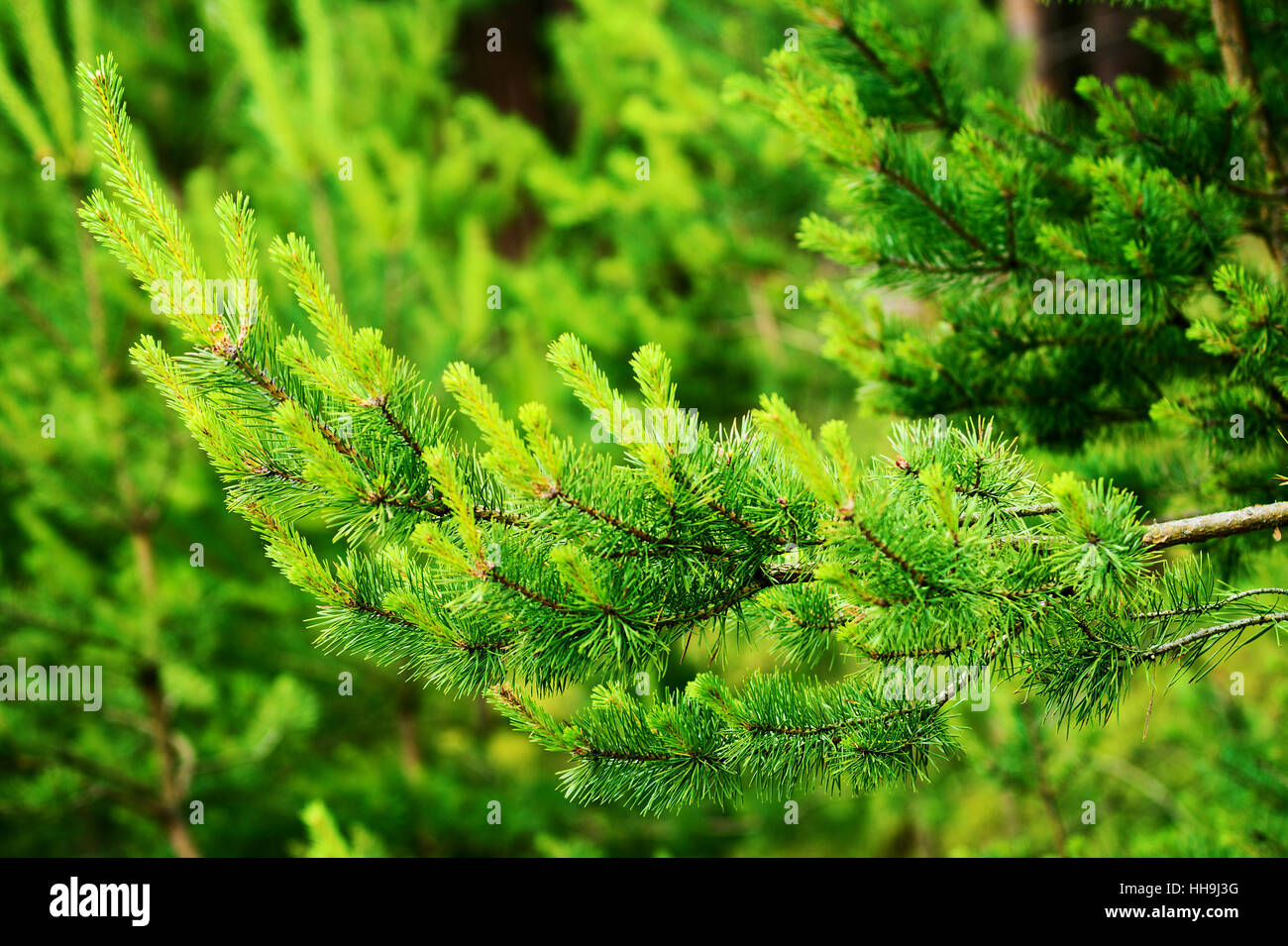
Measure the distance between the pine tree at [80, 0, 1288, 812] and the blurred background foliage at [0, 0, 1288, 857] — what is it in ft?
4.36

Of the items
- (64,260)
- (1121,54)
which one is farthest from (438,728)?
(1121,54)

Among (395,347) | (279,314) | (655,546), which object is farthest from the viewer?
(395,347)

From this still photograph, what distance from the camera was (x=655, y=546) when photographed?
4.40ft

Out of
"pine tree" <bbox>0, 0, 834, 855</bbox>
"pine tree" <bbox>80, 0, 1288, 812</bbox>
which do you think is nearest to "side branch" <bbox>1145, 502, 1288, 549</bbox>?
"pine tree" <bbox>80, 0, 1288, 812</bbox>

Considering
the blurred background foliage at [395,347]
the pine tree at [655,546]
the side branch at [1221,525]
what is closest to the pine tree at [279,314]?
the blurred background foliage at [395,347]

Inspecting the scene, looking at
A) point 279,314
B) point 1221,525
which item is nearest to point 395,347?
point 279,314

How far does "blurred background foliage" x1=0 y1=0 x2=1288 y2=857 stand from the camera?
3449 mm

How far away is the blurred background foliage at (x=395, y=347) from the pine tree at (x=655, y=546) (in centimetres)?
133

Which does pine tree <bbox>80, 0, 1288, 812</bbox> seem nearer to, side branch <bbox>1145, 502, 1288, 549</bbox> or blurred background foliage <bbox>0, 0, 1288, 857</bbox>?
side branch <bbox>1145, 502, 1288, 549</bbox>

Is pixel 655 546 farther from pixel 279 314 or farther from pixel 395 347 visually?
pixel 395 347

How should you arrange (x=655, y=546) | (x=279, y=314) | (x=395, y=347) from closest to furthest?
(x=655, y=546), (x=279, y=314), (x=395, y=347)

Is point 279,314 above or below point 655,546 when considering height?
above

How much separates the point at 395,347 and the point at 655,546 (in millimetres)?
3737

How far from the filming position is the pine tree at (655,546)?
4.08ft
